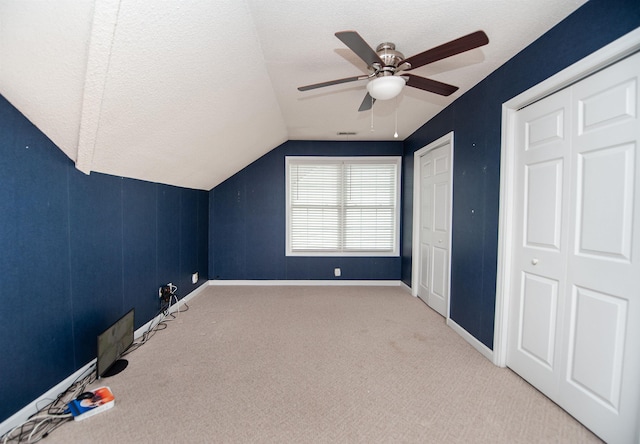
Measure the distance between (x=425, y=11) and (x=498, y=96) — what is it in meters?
1.08

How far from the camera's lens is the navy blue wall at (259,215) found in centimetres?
452

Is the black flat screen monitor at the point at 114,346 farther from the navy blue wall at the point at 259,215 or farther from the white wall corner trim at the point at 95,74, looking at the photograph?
the navy blue wall at the point at 259,215

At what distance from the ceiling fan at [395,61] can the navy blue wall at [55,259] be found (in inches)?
74.4

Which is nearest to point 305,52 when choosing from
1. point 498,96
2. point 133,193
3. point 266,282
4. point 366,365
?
point 498,96

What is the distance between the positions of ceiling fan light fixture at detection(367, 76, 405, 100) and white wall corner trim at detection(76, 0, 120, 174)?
4.50ft

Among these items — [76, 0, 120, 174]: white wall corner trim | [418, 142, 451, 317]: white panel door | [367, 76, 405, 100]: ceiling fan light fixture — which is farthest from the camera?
[418, 142, 451, 317]: white panel door

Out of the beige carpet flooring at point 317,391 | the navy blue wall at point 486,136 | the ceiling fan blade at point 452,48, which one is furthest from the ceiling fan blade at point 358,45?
the beige carpet flooring at point 317,391

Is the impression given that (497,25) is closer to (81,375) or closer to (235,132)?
(235,132)

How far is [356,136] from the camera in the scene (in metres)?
4.28

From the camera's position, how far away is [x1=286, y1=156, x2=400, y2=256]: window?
14.9 feet

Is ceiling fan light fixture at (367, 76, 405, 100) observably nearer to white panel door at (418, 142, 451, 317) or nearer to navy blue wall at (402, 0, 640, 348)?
navy blue wall at (402, 0, 640, 348)

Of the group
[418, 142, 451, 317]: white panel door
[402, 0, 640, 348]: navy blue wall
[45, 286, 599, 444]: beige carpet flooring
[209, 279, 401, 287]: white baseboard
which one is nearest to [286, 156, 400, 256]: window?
[209, 279, 401, 287]: white baseboard

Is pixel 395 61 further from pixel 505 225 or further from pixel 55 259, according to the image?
pixel 55 259

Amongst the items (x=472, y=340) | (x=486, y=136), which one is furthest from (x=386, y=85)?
(x=472, y=340)
